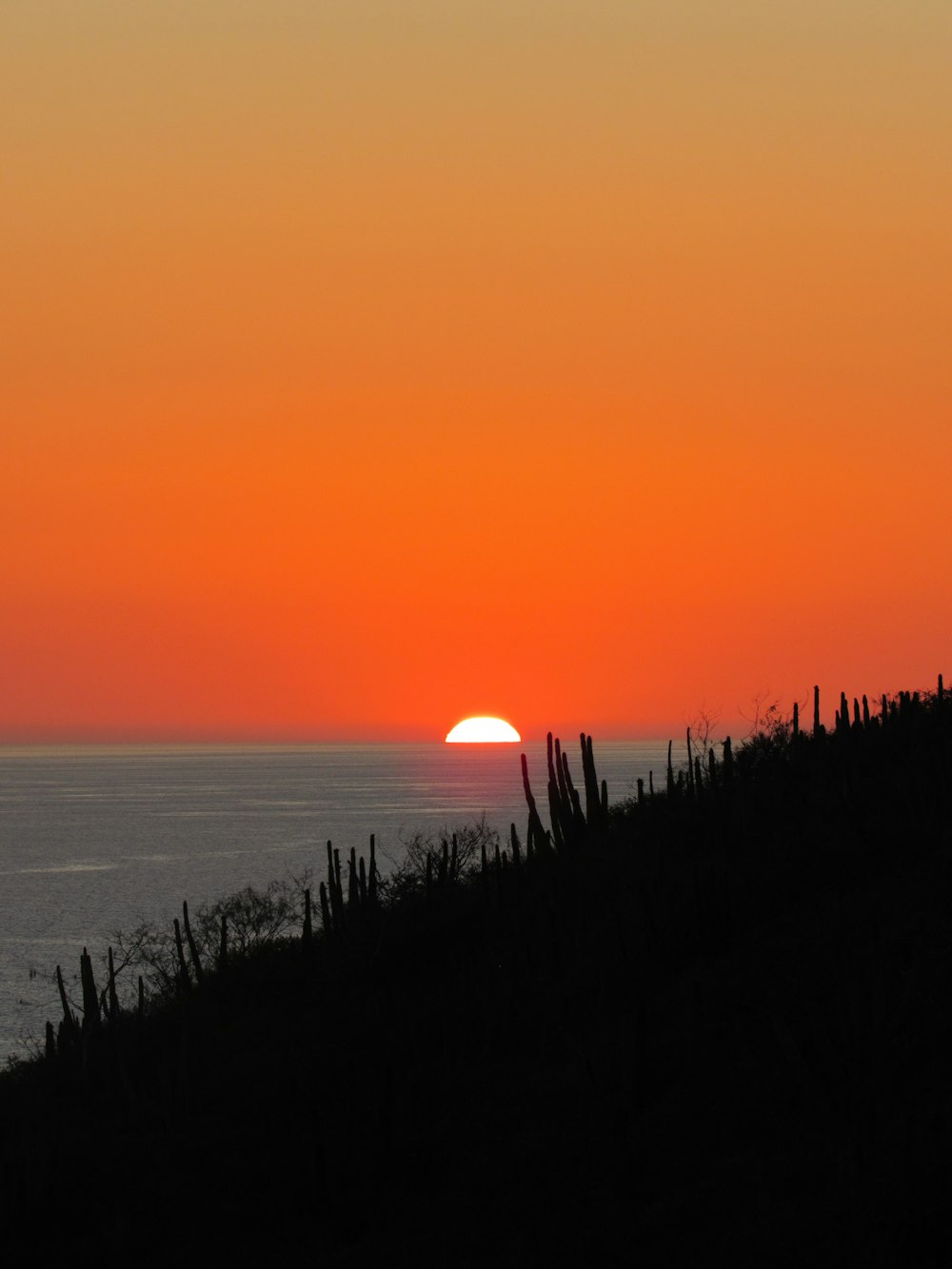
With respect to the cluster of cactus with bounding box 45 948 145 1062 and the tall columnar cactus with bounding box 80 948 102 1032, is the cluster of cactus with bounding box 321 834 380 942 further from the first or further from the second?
the tall columnar cactus with bounding box 80 948 102 1032

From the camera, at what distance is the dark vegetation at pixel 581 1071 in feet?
68.6

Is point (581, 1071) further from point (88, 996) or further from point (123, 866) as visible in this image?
point (123, 866)

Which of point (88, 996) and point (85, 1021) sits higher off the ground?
point (88, 996)

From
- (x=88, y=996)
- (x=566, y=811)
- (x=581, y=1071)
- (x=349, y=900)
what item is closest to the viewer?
(x=581, y=1071)

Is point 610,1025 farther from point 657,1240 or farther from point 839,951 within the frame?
point 657,1240

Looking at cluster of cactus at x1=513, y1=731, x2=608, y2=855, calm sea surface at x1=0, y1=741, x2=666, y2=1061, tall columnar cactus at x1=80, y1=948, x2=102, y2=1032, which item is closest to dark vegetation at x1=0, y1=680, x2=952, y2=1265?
tall columnar cactus at x1=80, y1=948, x2=102, y2=1032

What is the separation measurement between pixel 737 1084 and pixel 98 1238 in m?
10.6

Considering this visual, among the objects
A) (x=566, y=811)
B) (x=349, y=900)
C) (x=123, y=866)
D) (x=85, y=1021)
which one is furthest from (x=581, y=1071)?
(x=123, y=866)

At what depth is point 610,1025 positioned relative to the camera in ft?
97.9

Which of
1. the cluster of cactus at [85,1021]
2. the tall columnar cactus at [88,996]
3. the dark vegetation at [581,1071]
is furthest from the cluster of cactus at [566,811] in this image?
the tall columnar cactus at [88,996]

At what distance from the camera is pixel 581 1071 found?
27.0 m

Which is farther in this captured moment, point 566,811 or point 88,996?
point 566,811

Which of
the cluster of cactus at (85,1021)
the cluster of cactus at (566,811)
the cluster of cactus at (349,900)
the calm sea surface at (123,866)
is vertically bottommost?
the calm sea surface at (123,866)

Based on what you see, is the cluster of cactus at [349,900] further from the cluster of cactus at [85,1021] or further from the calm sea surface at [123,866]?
the calm sea surface at [123,866]
